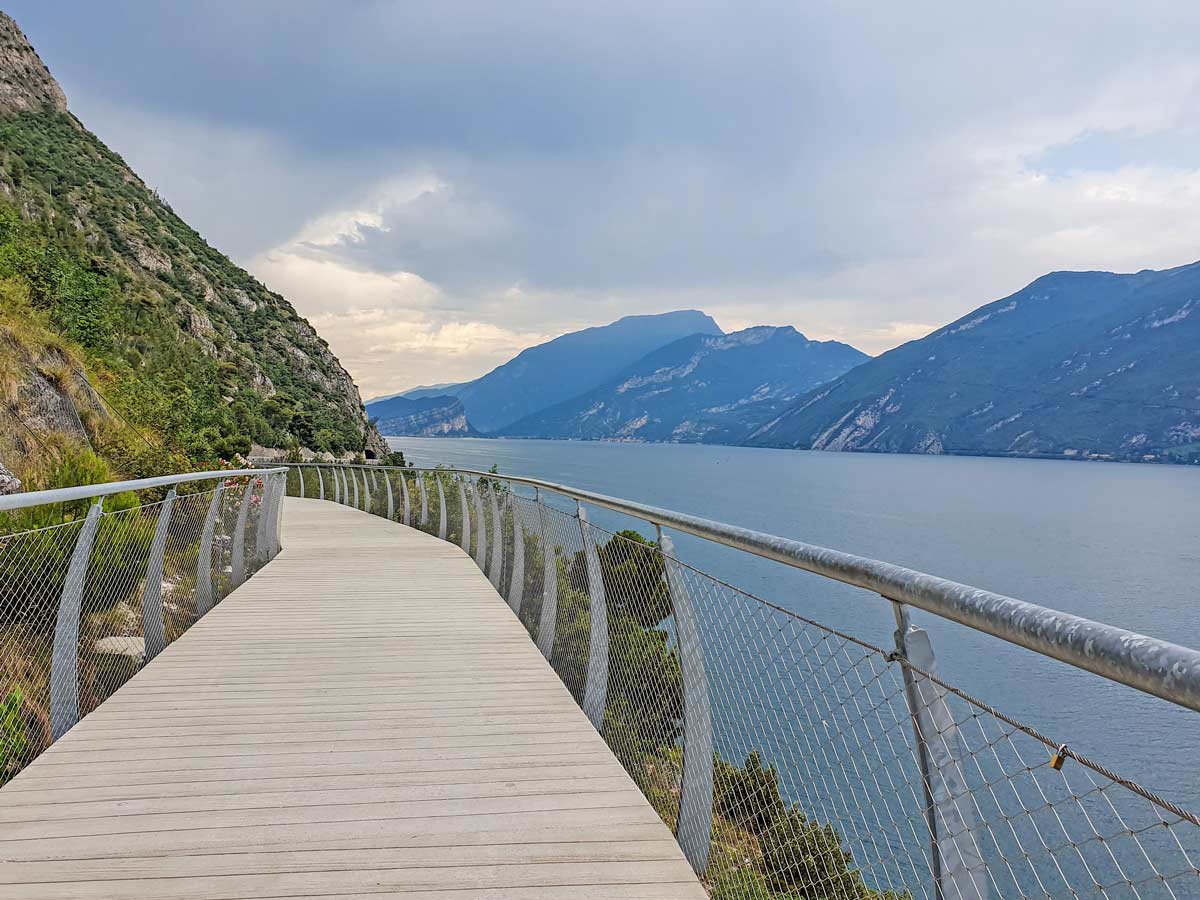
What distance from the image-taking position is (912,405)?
178 metres

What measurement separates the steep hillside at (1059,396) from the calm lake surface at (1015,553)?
2422cm

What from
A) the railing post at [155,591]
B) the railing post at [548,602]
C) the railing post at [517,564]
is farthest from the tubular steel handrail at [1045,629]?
the railing post at [517,564]

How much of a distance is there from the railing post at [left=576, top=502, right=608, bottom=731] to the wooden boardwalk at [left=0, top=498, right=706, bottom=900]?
3.5 inches

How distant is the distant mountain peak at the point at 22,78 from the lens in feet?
165

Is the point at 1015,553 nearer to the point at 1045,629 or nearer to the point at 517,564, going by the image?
the point at 517,564

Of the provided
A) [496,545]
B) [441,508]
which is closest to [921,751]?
[496,545]

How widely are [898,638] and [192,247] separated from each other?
72.5 m

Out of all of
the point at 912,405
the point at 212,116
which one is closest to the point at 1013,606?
the point at 212,116

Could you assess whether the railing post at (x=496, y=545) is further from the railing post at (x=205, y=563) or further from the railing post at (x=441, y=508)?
the railing post at (x=441, y=508)

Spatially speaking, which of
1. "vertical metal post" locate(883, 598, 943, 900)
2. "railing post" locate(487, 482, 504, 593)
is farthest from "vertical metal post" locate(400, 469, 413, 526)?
"vertical metal post" locate(883, 598, 943, 900)

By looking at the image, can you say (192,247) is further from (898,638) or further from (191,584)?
(898,638)

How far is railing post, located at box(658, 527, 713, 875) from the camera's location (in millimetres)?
2451

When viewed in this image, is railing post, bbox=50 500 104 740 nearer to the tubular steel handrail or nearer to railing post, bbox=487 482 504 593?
the tubular steel handrail

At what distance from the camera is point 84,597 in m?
3.46
